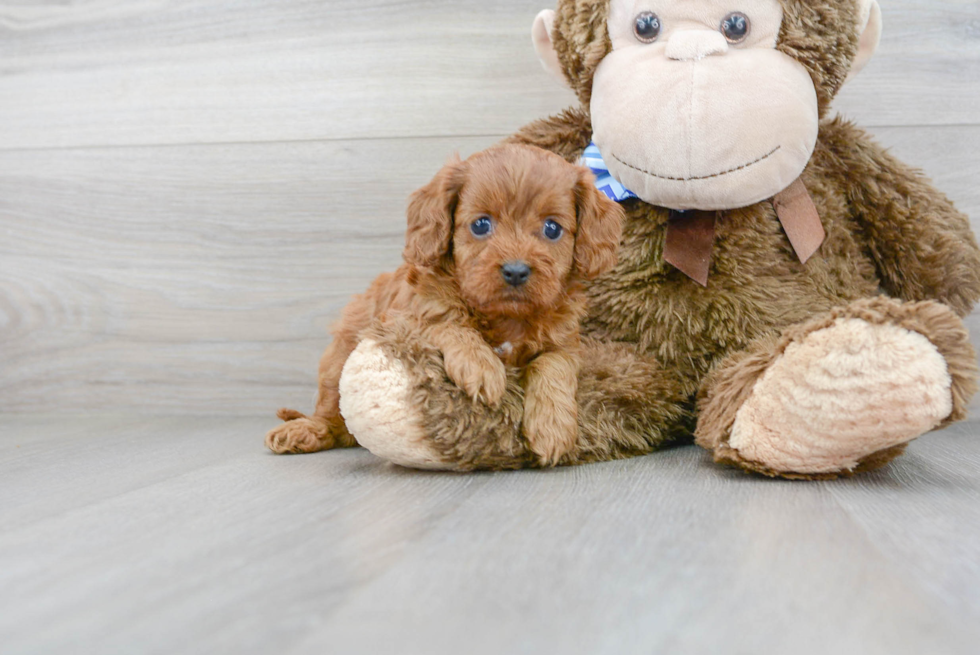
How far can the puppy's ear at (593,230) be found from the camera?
43.6 inches

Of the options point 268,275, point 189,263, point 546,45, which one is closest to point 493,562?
point 546,45

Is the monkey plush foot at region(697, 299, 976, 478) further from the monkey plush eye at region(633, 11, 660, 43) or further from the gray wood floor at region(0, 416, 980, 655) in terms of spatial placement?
the monkey plush eye at region(633, 11, 660, 43)

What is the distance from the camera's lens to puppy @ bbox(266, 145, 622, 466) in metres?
1.05

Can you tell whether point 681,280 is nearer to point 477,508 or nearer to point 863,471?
point 863,471

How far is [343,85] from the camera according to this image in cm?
174

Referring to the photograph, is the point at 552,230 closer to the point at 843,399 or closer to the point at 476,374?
the point at 476,374

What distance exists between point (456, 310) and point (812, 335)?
17.9 inches

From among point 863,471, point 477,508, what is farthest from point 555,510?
point 863,471

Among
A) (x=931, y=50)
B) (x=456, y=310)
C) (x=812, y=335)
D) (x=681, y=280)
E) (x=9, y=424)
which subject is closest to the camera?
(x=812, y=335)

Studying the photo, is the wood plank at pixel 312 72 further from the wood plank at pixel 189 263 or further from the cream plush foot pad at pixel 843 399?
the cream plush foot pad at pixel 843 399

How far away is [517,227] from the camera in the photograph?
1.07m

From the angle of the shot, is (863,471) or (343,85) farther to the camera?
(343,85)

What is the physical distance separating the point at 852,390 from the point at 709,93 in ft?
1.49

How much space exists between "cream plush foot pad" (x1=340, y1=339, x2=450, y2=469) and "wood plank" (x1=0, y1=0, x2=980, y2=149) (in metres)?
0.79
